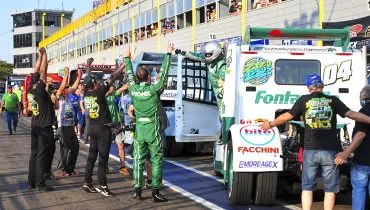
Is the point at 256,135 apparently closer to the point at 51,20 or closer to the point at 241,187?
the point at 241,187


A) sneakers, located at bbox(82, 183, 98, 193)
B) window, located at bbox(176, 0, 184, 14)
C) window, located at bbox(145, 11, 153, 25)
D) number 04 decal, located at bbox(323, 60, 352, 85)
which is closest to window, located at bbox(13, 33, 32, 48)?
window, located at bbox(145, 11, 153, 25)

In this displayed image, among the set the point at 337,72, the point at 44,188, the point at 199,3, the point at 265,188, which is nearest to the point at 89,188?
the point at 44,188

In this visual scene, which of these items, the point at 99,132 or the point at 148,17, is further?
the point at 148,17

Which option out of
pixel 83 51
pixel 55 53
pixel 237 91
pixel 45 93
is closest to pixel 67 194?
pixel 45 93

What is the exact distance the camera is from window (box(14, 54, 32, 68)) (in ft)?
346

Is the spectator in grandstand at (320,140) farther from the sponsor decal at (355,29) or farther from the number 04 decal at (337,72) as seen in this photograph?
the sponsor decal at (355,29)

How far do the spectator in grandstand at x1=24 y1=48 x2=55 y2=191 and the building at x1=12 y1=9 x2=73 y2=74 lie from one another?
98.2m

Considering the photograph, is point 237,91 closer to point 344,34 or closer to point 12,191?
point 344,34

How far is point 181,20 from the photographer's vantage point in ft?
104

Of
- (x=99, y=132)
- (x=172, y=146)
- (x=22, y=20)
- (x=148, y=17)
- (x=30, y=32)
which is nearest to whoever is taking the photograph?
(x=99, y=132)

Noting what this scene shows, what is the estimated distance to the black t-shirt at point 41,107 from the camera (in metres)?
8.78

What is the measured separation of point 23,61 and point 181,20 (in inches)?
3194

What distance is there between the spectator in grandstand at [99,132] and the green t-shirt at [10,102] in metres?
12.4

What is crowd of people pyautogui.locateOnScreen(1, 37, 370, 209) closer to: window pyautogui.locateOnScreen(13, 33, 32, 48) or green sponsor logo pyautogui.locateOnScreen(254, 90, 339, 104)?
green sponsor logo pyautogui.locateOnScreen(254, 90, 339, 104)
